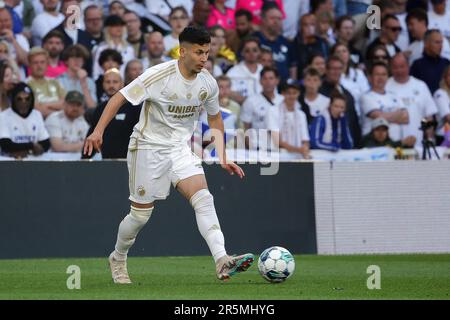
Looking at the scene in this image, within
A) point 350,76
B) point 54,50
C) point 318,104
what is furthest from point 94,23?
point 350,76

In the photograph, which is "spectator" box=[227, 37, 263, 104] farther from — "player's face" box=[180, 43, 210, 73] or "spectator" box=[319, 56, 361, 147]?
"player's face" box=[180, 43, 210, 73]

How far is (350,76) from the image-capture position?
20.5 m

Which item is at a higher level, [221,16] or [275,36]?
[221,16]

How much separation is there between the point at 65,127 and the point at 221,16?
4065 mm

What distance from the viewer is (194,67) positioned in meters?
11.2

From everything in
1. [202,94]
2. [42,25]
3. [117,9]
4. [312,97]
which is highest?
[117,9]

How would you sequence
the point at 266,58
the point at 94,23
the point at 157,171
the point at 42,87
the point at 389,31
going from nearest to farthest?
the point at 157,171, the point at 42,87, the point at 94,23, the point at 266,58, the point at 389,31

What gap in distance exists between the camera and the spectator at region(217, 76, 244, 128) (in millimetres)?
18453

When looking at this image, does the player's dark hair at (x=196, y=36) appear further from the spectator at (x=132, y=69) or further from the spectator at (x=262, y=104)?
the spectator at (x=262, y=104)

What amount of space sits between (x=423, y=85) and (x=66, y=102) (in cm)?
656

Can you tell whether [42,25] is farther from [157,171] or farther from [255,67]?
[157,171]

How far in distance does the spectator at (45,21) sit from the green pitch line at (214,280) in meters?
4.72

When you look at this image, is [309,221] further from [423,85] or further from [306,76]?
[423,85]

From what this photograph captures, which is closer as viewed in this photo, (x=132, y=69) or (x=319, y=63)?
(x=132, y=69)
